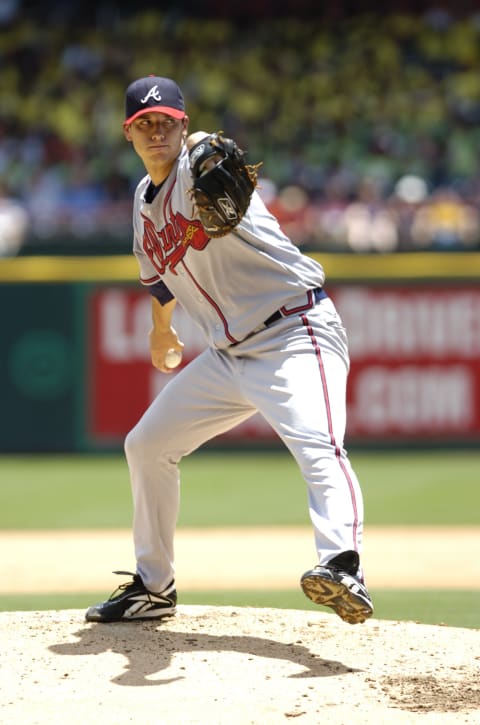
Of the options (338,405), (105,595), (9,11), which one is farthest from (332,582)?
(9,11)

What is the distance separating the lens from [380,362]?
1120 cm

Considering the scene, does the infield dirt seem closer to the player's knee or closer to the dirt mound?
the dirt mound

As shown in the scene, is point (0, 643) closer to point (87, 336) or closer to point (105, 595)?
point (105, 595)

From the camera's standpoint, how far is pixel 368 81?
16844mm

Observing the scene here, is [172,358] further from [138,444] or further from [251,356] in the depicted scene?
[251,356]

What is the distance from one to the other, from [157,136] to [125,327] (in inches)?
285

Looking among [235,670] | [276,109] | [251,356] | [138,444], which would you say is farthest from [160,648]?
[276,109]

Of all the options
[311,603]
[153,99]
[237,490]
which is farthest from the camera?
[237,490]

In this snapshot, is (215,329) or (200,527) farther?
(200,527)

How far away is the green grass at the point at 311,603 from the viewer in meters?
5.21

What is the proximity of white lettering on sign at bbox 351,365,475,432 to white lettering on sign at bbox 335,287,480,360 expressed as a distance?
157 mm

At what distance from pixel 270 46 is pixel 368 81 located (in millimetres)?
1722

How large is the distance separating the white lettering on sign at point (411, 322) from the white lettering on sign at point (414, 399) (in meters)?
0.16

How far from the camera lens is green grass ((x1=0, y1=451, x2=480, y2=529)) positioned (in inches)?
333
